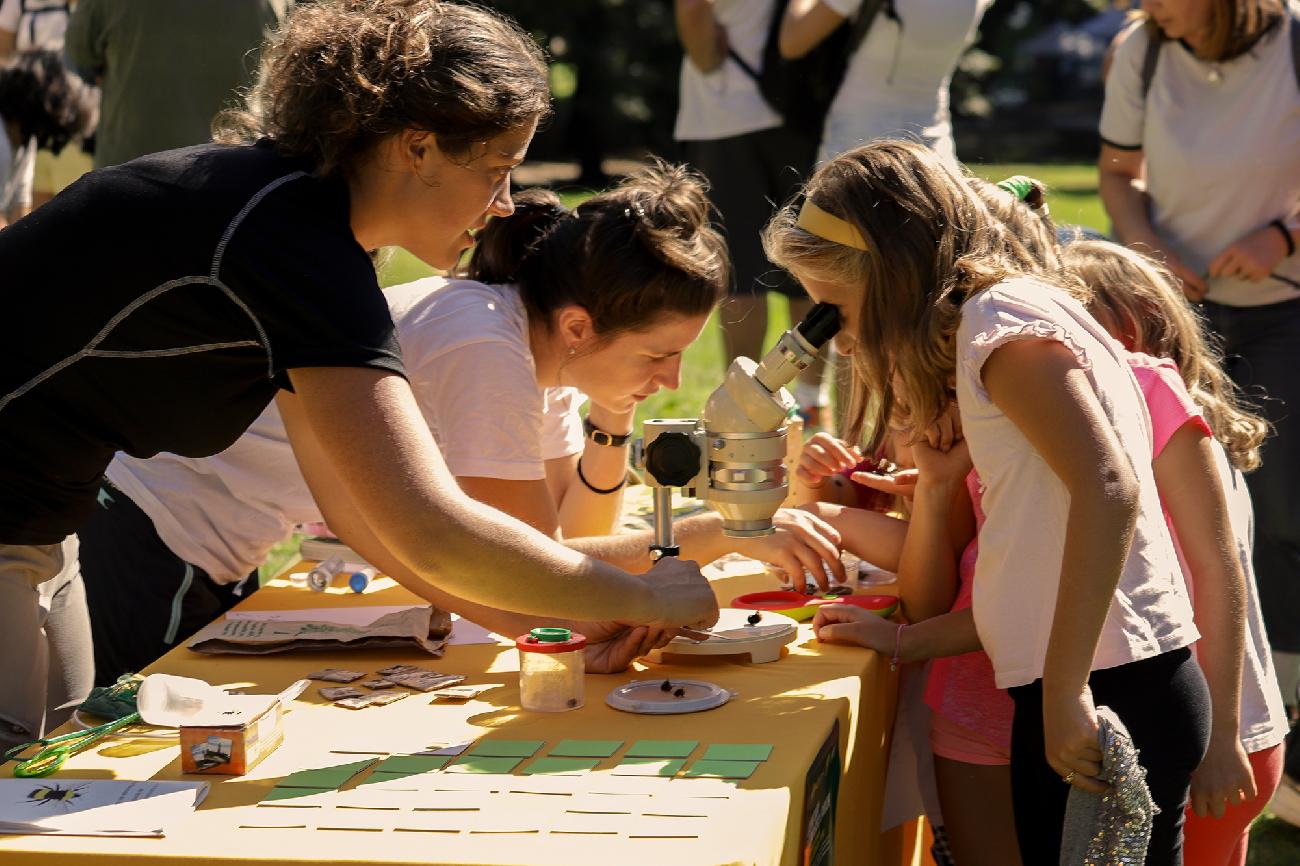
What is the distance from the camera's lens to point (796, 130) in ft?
17.3

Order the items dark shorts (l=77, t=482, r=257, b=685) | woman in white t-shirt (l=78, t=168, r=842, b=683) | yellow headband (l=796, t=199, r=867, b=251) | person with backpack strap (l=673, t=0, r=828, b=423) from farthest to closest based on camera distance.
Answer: person with backpack strap (l=673, t=0, r=828, b=423)
dark shorts (l=77, t=482, r=257, b=685)
woman in white t-shirt (l=78, t=168, r=842, b=683)
yellow headband (l=796, t=199, r=867, b=251)

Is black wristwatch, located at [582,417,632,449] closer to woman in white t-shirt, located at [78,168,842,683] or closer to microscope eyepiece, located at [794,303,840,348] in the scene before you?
woman in white t-shirt, located at [78,168,842,683]

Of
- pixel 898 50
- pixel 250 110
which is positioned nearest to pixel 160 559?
pixel 250 110

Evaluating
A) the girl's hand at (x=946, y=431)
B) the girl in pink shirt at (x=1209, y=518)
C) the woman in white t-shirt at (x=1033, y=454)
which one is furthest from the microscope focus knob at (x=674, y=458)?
the girl in pink shirt at (x=1209, y=518)

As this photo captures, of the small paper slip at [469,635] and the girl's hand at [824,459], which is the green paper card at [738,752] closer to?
the small paper slip at [469,635]

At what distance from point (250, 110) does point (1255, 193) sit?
2.63 metres

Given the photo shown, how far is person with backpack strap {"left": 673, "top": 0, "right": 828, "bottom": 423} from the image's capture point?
528cm

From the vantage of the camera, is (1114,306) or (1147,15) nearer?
(1114,306)

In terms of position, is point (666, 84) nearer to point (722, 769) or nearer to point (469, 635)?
point (469, 635)

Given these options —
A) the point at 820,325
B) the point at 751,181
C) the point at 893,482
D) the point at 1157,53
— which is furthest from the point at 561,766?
the point at 751,181

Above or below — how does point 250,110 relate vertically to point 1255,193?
above

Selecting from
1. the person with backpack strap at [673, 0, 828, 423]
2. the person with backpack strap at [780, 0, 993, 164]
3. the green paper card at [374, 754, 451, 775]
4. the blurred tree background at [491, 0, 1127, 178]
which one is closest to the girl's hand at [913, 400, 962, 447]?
the green paper card at [374, 754, 451, 775]

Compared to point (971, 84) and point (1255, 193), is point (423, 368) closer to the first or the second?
point (1255, 193)

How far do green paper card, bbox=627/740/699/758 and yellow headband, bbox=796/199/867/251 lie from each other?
799mm
